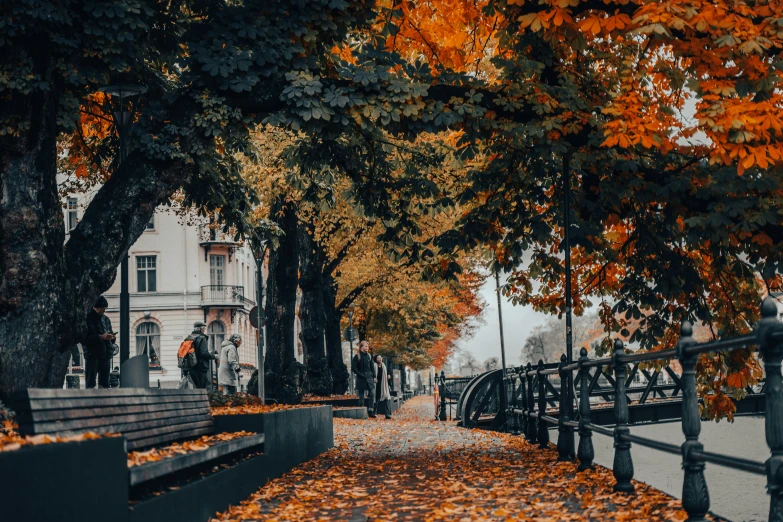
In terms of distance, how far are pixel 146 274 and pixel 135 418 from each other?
54604 millimetres

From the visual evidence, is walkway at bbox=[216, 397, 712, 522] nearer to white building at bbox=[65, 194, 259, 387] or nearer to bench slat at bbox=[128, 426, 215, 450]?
bench slat at bbox=[128, 426, 215, 450]

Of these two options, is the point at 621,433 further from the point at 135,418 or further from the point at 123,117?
the point at 123,117

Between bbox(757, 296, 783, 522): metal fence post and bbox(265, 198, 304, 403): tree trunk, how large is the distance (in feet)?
62.6

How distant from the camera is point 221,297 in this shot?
200 ft

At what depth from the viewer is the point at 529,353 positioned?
141 metres

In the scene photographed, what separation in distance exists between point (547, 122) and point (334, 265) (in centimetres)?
2055

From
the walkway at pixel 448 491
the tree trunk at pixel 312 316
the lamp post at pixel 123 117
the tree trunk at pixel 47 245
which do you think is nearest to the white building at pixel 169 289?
the tree trunk at pixel 312 316

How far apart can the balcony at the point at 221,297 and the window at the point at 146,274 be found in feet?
9.63

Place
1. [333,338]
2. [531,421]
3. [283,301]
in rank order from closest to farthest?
1. [531,421]
2. [283,301]
3. [333,338]

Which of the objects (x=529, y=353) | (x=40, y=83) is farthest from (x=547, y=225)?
(x=529, y=353)

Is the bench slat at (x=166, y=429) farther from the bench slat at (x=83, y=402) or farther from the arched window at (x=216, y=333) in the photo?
the arched window at (x=216, y=333)

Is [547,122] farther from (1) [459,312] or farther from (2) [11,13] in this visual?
(1) [459,312]

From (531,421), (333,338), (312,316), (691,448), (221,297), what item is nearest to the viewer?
(691,448)

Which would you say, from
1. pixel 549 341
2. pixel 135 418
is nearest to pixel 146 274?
pixel 135 418
